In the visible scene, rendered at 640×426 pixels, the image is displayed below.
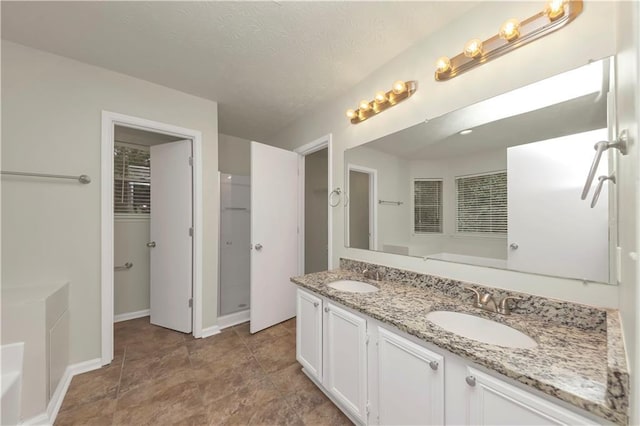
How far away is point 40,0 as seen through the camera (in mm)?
1282

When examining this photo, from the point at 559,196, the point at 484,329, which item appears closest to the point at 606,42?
the point at 559,196

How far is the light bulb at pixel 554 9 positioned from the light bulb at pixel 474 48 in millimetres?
263

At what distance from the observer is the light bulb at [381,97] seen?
5.77 feet

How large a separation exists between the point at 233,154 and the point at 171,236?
5.21ft

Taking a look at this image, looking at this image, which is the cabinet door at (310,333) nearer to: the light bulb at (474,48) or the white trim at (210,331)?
the white trim at (210,331)

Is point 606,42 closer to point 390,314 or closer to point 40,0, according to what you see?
point 390,314

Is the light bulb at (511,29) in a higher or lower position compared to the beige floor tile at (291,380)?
higher

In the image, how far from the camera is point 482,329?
1119 millimetres

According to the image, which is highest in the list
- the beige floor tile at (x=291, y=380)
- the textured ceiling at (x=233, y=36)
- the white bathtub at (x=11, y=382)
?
the textured ceiling at (x=233, y=36)

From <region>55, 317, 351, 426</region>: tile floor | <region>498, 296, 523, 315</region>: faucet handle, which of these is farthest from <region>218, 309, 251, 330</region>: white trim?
<region>498, 296, 523, 315</region>: faucet handle

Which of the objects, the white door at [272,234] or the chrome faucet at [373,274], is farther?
the white door at [272,234]

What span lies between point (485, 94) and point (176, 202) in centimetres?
276

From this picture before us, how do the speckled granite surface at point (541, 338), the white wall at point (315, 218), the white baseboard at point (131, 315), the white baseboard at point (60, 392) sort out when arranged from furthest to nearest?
the white wall at point (315, 218), the white baseboard at point (131, 315), the white baseboard at point (60, 392), the speckled granite surface at point (541, 338)

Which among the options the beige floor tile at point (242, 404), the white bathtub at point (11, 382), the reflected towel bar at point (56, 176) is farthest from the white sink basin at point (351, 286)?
the reflected towel bar at point (56, 176)
